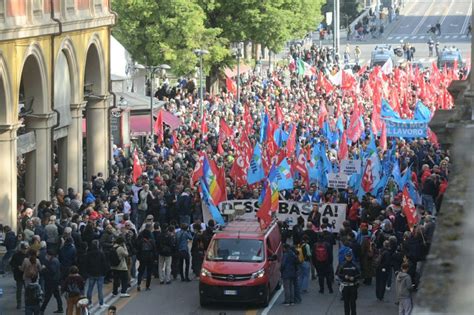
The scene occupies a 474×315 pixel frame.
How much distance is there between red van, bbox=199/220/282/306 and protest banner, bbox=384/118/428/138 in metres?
17.8

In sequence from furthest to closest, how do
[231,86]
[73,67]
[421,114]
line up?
[231,86]
[421,114]
[73,67]

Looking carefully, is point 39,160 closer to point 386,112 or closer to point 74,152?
point 74,152

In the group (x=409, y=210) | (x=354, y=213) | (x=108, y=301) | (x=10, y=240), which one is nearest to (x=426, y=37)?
(x=354, y=213)

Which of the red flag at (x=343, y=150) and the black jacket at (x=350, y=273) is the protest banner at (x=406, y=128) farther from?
the black jacket at (x=350, y=273)

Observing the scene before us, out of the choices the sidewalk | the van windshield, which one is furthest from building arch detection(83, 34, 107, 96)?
the van windshield

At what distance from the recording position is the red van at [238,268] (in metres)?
24.3

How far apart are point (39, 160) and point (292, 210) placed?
30.5 ft

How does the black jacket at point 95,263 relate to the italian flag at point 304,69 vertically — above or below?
below

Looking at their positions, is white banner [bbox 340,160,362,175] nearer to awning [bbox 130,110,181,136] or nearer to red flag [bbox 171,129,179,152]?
red flag [bbox 171,129,179,152]

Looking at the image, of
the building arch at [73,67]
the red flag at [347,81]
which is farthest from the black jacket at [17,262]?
the red flag at [347,81]

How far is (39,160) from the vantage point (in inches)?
1437

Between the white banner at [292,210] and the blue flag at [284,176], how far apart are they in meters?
2.40

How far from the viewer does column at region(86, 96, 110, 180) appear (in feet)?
139

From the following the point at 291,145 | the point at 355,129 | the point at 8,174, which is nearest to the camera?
the point at 8,174
